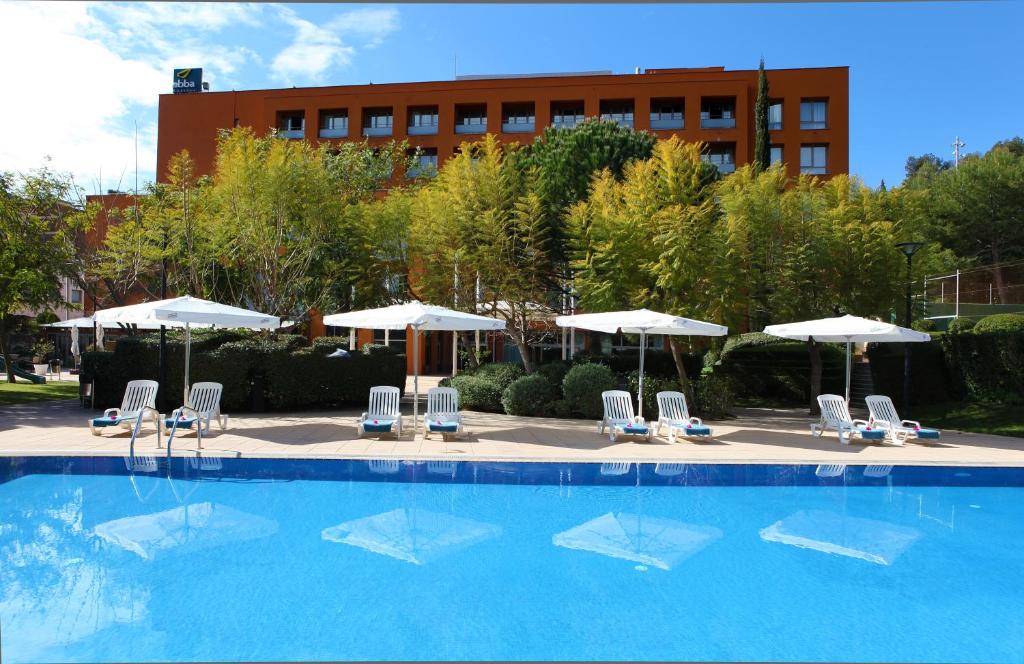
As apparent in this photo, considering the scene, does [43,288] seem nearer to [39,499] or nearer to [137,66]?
[137,66]

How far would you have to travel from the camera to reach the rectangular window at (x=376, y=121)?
122ft

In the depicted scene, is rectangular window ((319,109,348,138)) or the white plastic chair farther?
rectangular window ((319,109,348,138))

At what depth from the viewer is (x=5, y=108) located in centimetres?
1396

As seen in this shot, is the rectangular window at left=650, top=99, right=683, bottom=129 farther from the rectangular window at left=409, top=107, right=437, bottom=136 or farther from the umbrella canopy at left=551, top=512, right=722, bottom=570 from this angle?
the umbrella canopy at left=551, top=512, right=722, bottom=570

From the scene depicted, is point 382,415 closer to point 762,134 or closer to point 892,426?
point 892,426

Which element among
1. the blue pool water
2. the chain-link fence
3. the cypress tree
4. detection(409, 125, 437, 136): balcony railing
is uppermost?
detection(409, 125, 437, 136): balcony railing

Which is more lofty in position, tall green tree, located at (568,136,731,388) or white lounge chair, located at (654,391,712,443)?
tall green tree, located at (568,136,731,388)

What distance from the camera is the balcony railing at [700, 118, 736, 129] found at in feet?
113

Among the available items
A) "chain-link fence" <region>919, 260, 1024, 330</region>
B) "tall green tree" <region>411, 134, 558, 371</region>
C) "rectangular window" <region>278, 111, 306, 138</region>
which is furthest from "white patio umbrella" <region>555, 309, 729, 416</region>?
"rectangular window" <region>278, 111, 306, 138</region>

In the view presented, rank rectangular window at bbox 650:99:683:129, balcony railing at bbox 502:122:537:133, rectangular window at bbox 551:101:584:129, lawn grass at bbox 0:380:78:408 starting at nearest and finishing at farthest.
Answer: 1. lawn grass at bbox 0:380:78:408
2. rectangular window at bbox 650:99:683:129
3. rectangular window at bbox 551:101:584:129
4. balcony railing at bbox 502:122:537:133

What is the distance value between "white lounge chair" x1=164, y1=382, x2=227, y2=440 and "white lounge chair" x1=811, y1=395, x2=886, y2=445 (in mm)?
11894

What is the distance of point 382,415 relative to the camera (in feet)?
39.9

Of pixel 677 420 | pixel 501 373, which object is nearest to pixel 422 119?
pixel 501 373

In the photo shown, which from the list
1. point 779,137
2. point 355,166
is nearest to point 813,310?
point 355,166
